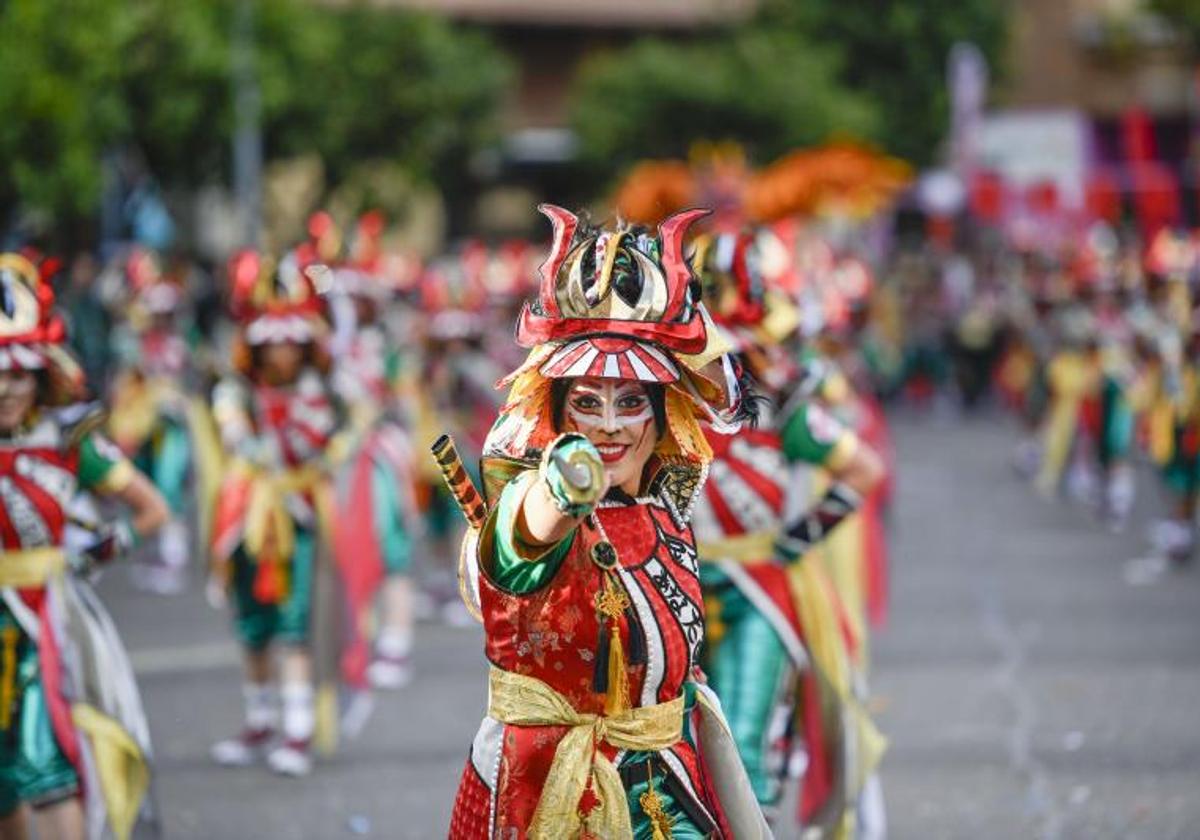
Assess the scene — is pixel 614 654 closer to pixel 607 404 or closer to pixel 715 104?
pixel 607 404

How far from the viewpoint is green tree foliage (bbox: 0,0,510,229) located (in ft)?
60.8

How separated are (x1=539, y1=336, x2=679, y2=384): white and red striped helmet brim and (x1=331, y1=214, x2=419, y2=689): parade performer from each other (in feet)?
16.0

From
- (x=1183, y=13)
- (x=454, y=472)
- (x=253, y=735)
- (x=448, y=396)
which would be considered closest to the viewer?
(x=454, y=472)

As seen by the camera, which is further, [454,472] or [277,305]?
[277,305]

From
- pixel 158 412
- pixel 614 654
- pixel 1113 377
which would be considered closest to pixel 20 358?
pixel 614 654

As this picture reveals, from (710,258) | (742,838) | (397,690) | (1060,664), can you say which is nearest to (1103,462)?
(1060,664)

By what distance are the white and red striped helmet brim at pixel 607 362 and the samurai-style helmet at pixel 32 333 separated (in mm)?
2306

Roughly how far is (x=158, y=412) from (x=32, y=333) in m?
8.36

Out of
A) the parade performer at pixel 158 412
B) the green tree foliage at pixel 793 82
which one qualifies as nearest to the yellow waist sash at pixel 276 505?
the parade performer at pixel 158 412

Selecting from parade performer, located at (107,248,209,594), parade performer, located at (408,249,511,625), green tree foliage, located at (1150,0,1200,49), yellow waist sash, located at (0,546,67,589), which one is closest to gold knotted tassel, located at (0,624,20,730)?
yellow waist sash, located at (0,546,67,589)

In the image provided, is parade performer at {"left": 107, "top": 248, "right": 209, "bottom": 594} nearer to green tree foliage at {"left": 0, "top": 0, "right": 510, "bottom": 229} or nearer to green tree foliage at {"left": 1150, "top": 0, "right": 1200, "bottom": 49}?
green tree foliage at {"left": 0, "top": 0, "right": 510, "bottom": 229}

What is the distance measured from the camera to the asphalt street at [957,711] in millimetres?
7824

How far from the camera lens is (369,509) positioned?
9.55 m

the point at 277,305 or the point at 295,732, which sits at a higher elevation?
the point at 277,305
